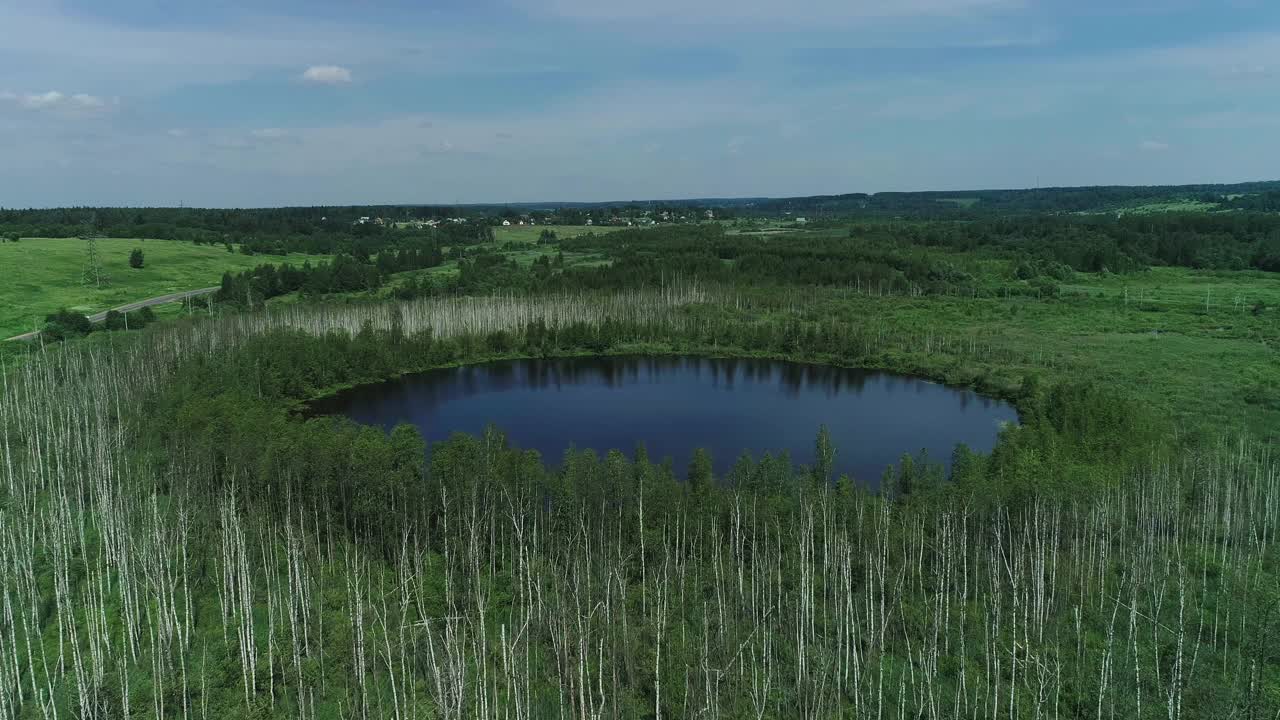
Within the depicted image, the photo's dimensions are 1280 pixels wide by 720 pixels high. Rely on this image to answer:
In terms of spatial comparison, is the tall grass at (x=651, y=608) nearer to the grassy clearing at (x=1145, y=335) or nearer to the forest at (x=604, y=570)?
the forest at (x=604, y=570)

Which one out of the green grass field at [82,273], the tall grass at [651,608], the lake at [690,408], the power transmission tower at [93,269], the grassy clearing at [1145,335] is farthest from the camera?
the power transmission tower at [93,269]

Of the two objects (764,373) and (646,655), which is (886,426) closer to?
(764,373)

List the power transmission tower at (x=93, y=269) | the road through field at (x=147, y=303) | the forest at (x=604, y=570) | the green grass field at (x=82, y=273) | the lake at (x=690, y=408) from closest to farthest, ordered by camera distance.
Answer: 1. the forest at (x=604, y=570)
2. the lake at (x=690, y=408)
3. the road through field at (x=147, y=303)
4. the green grass field at (x=82, y=273)
5. the power transmission tower at (x=93, y=269)

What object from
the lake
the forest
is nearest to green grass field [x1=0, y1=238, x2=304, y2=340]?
the forest

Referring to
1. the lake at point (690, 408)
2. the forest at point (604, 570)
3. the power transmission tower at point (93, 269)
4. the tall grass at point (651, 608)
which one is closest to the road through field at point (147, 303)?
the power transmission tower at point (93, 269)

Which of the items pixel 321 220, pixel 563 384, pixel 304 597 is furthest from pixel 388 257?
pixel 304 597

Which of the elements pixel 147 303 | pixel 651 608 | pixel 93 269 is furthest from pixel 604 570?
pixel 93 269
